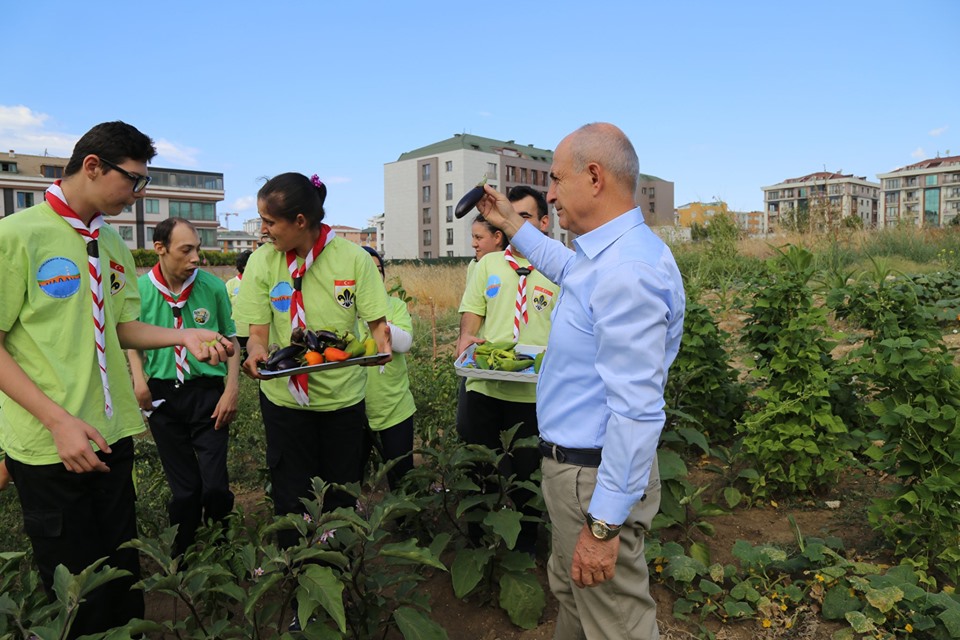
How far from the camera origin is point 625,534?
78.5 inches

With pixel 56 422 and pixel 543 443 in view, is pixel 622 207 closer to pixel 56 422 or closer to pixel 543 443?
pixel 543 443

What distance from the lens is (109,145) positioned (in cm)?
231

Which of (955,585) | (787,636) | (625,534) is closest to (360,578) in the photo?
(625,534)

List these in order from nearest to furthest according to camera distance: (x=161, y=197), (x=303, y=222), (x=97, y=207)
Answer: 1. (x=97, y=207)
2. (x=303, y=222)
3. (x=161, y=197)

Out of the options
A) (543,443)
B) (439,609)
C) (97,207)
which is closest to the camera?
(543,443)

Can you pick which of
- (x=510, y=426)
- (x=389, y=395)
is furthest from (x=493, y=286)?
(x=389, y=395)

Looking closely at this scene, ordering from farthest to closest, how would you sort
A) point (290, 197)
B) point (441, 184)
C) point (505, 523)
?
point (441, 184), point (290, 197), point (505, 523)

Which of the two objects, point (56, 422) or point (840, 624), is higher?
point (56, 422)

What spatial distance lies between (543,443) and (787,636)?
1599 mm

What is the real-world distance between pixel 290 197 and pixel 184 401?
1.48 metres

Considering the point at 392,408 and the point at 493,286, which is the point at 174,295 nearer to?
the point at 392,408

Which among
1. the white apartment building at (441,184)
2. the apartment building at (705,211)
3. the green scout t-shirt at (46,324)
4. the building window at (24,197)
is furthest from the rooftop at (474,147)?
the green scout t-shirt at (46,324)

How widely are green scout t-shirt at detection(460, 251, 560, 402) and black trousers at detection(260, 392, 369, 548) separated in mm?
789

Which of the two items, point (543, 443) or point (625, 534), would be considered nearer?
point (625, 534)
